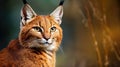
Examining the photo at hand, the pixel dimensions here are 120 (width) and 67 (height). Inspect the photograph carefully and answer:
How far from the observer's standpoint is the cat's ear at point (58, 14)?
1.86m

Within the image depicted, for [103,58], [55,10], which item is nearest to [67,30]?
[55,10]

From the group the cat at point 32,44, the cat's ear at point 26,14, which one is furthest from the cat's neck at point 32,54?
the cat's ear at point 26,14

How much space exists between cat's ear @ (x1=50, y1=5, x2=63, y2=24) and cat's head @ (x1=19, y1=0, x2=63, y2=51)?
1.3 inches

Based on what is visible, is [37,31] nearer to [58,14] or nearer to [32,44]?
[32,44]

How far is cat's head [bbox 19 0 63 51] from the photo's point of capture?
176 centimetres

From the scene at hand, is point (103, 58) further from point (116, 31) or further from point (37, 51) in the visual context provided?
point (37, 51)

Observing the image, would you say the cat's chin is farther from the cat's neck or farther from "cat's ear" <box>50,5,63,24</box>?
"cat's ear" <box>50,5,63,24</box>

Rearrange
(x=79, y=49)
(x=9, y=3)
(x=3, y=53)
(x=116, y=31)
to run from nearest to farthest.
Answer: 1. (x=3, y=53)
2. (x=9, y=3)
3. (x=79, y=49)
4. (x=116, y=31)

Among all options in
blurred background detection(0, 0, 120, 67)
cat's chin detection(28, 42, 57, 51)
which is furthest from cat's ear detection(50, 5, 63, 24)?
cat's chin detection(28, 42, 57, 51)

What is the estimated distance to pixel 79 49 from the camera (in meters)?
2.06

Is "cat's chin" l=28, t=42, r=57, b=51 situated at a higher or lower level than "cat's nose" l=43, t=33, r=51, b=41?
lower

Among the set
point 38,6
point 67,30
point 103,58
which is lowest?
point 103,58

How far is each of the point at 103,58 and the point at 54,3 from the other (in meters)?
0.48

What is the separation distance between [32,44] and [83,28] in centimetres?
43
